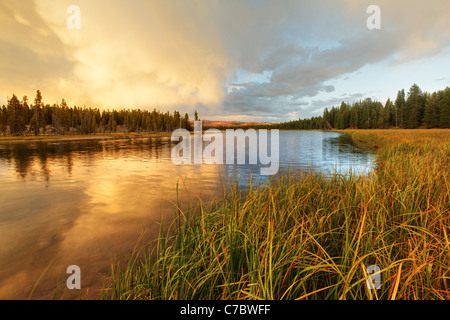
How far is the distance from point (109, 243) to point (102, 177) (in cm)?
1038

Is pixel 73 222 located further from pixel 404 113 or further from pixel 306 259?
pixel 404 113

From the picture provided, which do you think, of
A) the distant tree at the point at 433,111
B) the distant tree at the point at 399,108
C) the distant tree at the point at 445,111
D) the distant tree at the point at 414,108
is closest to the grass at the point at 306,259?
the distant tree at the point at 445,111

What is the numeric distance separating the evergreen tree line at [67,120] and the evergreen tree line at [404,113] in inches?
4984

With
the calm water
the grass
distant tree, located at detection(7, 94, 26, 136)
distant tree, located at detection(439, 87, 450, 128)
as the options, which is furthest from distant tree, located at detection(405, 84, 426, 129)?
distant tree, located at detection(7, 94, 26, 136)

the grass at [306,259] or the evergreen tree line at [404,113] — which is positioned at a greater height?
the evergreen tree line at [404,113]

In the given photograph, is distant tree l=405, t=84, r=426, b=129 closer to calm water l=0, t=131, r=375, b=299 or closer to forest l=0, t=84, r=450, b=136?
forest l=0, t=84, r=450, b=136

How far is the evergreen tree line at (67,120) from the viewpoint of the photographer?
81000 millimetres

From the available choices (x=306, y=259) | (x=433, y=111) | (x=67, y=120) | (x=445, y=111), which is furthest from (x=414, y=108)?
(x=67, y=120)

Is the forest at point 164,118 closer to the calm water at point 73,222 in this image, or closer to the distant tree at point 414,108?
the distant tree at point 414,108

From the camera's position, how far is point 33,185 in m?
12.4

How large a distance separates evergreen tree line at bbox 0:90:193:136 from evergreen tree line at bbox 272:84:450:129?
127 metres
